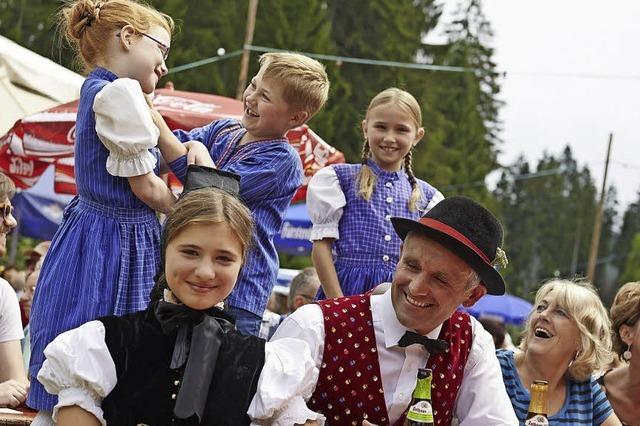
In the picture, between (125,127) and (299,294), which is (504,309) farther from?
(125,127)

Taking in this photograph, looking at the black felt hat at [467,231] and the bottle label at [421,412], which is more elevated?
the black felt hat at [467,231]

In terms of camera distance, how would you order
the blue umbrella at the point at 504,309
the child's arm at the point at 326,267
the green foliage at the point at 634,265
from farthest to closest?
the green foliage at the point at 634,265 → the blue umbrella at the point at 504,309 → the child's arm at the point at 326,267

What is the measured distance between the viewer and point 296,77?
13.2 ft

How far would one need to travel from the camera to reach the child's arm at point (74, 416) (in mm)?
2861

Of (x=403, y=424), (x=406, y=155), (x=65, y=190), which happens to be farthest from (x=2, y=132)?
(x=403, y=424)

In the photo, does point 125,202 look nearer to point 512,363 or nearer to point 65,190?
point 512,363

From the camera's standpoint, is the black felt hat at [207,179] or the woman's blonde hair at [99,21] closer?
the black felt hat at [207,179]

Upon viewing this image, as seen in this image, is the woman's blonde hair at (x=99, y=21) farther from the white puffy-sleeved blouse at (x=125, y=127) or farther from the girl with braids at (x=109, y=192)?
the white puffy-sleeved blouse at (x=125, y=127)

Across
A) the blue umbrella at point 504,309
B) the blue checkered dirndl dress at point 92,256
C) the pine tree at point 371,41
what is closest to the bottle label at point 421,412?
the blue checkered dirndl dress at point 92,256

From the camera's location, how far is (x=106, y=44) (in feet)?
12.5

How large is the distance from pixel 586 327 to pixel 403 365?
58.2 inches

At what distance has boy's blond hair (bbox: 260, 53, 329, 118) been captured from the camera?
402 centimetres

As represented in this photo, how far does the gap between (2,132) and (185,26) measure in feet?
76.8

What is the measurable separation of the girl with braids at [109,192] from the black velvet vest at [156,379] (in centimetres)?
64
